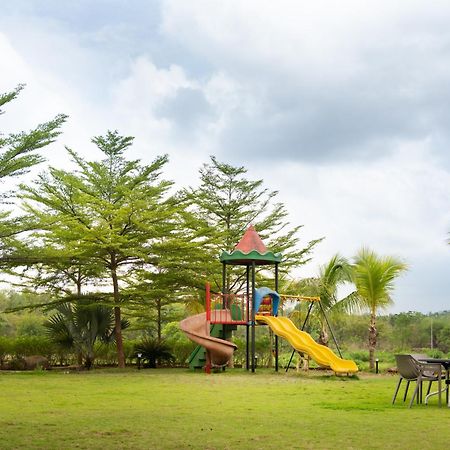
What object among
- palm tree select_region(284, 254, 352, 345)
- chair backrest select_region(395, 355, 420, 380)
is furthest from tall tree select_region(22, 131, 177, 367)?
chair backrest select_region(395, 355, 420, 380)

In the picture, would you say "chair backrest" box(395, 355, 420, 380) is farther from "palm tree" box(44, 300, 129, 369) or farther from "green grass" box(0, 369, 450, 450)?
"palm tree" box(44, 300, 129, 369)

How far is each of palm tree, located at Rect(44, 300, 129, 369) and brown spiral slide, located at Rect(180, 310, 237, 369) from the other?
3.19m

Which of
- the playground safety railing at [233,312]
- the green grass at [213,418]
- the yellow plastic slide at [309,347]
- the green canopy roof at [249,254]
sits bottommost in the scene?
the green grass at [213,418]

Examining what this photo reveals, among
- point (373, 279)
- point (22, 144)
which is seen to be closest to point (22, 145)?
point (22, 144)

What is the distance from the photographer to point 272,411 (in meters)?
8.82

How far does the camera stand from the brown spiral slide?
59.9 ft

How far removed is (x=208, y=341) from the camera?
719 inches

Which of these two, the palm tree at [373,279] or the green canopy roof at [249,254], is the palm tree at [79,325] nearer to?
the green canopy roof at [249,254]

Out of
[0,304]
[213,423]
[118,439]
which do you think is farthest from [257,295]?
[0,304]

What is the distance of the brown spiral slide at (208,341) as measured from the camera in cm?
1827

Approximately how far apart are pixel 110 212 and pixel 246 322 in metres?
5.11

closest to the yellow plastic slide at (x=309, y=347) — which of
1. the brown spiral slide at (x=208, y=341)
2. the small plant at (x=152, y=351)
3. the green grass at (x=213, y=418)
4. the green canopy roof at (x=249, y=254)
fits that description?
the brown spiral slide at (x=208, y=341)

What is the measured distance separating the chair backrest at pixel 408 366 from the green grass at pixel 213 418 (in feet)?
1.47

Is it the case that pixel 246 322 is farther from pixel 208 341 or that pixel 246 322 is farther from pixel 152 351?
pixel 152 351
